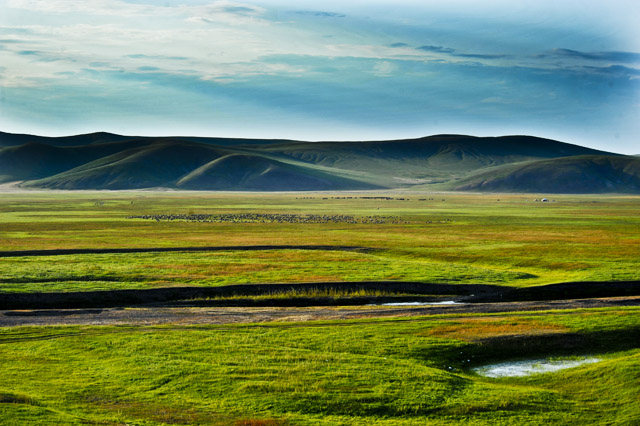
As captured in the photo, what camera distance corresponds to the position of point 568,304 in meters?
44.3

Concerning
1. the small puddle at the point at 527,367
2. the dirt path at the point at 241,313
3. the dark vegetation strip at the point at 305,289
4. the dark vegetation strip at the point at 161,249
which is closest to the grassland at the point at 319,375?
the small puddle at the point at 527,367

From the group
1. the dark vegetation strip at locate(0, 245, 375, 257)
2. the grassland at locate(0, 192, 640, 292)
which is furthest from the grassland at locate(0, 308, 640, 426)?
the dark vegetation strip at locate(0, 245, 375, 257)

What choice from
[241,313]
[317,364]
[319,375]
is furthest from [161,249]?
[319,375]

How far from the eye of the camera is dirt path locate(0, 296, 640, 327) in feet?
127

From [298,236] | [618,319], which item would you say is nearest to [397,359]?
[618,319]

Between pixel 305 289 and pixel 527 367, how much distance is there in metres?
22.5

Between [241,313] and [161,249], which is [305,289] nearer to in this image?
[241,313]

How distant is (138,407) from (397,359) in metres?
11.5

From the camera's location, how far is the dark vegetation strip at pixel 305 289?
47.4 metres

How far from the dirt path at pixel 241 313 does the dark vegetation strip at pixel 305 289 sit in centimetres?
438

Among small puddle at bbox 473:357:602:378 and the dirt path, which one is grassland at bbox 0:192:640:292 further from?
small puddle at bbox 473:357:602:378

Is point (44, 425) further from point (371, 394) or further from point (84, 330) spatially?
point (84, 330)

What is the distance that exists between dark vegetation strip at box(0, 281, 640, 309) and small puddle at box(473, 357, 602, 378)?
52.7ft

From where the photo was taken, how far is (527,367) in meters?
31.5
